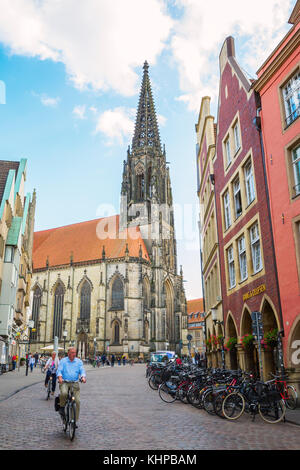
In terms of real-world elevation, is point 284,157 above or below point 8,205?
below

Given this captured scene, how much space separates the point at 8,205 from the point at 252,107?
1699 centimetres

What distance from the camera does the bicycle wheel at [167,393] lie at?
1318cm

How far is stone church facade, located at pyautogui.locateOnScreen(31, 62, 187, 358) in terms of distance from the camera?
54.1 metres

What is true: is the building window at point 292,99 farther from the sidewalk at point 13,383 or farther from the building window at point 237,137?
the sidewalk at point 13,383

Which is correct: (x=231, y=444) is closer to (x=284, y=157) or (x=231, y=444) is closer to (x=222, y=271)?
(x=284, y=157)

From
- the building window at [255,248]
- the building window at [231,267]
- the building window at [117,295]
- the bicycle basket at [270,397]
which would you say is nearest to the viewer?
the bicycle basket at [270,397]

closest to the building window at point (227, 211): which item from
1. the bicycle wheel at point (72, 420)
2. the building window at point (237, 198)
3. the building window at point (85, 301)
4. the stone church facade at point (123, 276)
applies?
the building window at point (237, 198)

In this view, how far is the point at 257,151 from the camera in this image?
45.5 ft

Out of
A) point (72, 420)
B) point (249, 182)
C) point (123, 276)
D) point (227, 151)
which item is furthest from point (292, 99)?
point (123, 276)

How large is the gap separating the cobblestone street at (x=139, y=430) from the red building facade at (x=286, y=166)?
3093mm

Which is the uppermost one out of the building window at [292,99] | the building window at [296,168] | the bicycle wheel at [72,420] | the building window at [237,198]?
the building window at [292,99]

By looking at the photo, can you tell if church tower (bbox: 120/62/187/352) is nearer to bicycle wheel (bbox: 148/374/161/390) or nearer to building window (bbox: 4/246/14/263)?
building window (bbox: 4/246/14/263)
